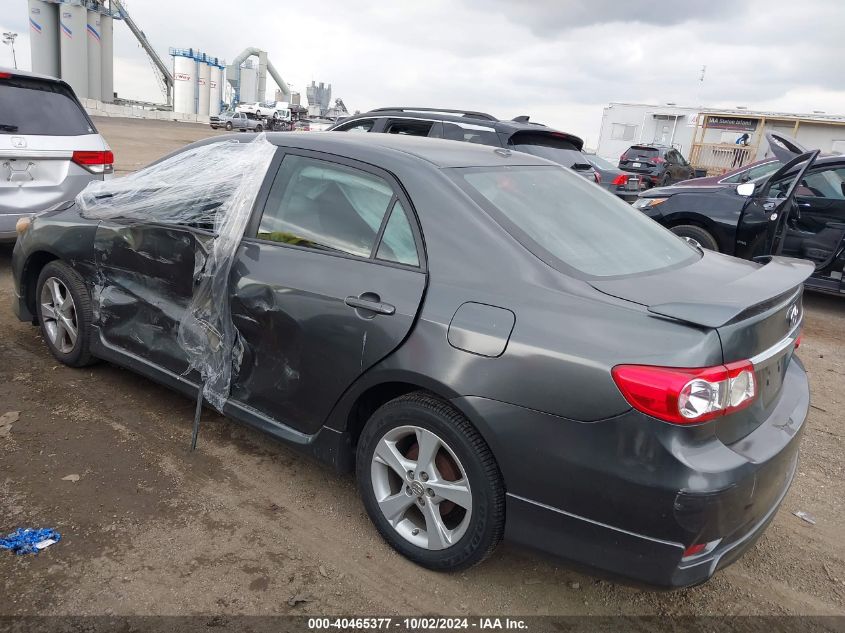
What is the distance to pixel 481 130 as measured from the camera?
734 centimetres

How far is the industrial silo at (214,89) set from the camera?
248ft

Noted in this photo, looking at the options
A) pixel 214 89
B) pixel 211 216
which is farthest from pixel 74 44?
pixel 211 216

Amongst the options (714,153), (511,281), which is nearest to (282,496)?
(511,281)

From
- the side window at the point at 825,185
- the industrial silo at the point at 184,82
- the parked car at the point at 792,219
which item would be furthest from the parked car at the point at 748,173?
the industrial silo at the point at 184,82

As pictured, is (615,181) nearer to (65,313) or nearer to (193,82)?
(65,313)

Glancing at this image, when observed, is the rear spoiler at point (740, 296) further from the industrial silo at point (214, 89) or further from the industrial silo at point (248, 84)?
the industrial silo at point (248, 84)

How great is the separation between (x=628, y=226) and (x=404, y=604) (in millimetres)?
1905

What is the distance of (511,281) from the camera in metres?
2.25

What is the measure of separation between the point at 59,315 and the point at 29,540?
6.12 feet

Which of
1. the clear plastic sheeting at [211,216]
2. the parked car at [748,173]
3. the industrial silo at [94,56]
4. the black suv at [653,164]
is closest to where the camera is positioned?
the clear plastic sheeting at [211,216]

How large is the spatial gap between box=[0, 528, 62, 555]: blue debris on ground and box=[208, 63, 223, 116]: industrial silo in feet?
260

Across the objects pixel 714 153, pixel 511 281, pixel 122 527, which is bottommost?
pixel 122 527

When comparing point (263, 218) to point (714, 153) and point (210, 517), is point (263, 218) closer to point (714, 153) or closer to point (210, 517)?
point (210, 517)

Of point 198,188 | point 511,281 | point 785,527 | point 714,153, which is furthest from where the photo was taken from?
point 714,153
